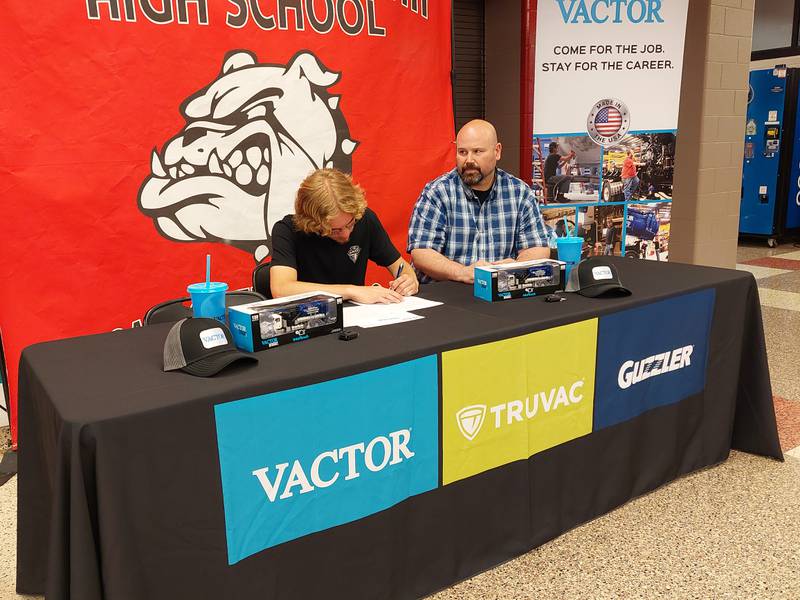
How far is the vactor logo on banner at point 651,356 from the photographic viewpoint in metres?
2.01

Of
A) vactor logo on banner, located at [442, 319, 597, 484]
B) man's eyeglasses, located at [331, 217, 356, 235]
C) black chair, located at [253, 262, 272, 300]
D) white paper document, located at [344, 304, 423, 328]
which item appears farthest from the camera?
black chair, located at [253, 262, 272, 300]

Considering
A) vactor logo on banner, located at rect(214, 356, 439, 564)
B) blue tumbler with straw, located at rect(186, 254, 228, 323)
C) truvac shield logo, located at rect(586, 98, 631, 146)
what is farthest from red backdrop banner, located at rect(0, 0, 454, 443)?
vactor logo on banner, located at rect(214, 356, 439, 564)

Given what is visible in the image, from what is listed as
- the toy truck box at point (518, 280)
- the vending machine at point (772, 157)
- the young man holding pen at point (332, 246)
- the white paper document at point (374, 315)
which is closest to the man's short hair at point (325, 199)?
the young man holding pen at point (332, 246)

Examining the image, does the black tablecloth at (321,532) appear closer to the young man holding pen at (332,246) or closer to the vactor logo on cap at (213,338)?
the vactor logo on cap at (213,338)

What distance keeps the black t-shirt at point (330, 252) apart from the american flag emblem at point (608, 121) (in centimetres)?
196

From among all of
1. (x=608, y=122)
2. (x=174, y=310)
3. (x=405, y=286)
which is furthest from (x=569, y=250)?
(x=608, y=122)

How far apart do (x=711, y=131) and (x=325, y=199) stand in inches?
162

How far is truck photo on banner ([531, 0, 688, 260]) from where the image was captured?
12.6 ft

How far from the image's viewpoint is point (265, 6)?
9.66ft

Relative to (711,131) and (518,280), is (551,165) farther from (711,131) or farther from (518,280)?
(518,280)

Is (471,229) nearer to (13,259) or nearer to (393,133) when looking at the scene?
(393,133)

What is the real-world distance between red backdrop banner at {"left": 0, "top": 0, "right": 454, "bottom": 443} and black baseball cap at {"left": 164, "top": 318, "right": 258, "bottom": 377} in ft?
4.87

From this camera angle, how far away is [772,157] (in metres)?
7.64

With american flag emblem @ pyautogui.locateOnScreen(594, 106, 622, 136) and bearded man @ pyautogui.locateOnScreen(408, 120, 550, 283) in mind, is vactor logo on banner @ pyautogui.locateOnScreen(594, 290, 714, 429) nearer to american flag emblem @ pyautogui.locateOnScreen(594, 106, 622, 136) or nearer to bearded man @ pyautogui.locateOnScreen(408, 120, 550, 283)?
bearded man @ pyautogui.locateOnScreen(408, 120, 550, 283)
